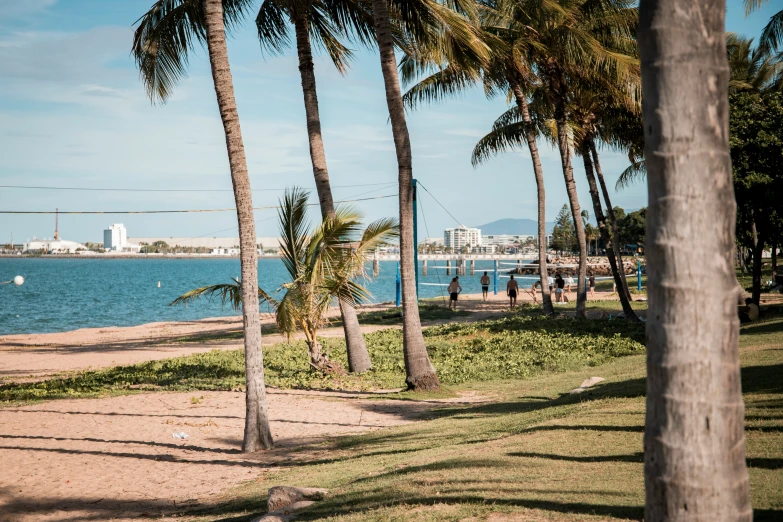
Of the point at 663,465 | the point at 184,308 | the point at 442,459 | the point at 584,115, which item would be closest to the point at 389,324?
the point at 584,115

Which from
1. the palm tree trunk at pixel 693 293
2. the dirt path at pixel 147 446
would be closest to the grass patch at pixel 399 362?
the dirt path at pixel 147 446

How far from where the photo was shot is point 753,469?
5.29 meters

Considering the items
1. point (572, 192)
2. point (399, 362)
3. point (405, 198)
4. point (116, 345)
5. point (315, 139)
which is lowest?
point (116, 345)

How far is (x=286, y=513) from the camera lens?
239 inches

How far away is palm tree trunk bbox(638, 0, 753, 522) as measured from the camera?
2.87 metres

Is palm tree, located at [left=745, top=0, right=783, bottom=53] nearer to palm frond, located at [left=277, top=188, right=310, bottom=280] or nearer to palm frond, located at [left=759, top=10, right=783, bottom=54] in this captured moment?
palm frond, located at [left=759, top=10, right=783, bottom=54]

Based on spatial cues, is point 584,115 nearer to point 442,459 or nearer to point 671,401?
point 442,459

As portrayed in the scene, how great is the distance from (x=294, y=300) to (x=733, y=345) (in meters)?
11.5

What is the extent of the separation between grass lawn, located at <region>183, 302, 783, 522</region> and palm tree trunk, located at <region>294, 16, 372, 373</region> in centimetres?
483

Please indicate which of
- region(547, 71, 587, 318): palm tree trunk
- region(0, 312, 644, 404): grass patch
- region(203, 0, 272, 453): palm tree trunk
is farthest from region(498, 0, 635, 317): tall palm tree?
region(203, 0, 272, 453): palm tree trunk

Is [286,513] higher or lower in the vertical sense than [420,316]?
lower

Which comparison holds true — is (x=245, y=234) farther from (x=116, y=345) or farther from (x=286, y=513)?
(x=116, y=345)

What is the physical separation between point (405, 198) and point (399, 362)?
5.23 metres

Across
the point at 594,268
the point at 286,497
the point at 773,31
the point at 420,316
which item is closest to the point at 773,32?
the point at 773,31
